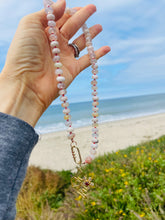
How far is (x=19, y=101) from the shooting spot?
7.93 ft

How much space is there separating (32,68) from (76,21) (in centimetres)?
105

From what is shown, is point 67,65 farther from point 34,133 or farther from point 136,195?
point 136,195

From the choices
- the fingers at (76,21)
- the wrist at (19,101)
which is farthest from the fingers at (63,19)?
the wrist at (19,101)

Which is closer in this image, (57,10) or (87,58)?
(57,10)

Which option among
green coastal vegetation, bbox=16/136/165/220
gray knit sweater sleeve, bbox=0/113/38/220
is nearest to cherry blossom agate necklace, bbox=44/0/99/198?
gray knit sweater sleeve, bbox=0/113/38/220

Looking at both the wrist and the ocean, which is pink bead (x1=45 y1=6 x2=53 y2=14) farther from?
the ocean

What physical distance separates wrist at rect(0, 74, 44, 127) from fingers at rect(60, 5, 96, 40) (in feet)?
3.98

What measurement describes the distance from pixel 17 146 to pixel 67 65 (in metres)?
1.80

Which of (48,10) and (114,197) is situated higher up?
(48,10)

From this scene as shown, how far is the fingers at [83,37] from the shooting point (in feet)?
11.4

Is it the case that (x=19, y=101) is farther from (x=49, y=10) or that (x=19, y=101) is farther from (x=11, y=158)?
(x=49, y=10)

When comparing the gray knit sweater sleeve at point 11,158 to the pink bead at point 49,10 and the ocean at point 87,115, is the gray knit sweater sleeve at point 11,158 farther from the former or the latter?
the ocean at point 87,115

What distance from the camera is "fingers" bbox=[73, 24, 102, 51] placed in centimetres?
348

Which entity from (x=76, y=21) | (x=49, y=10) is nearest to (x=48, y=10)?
(x=49, y=10)
